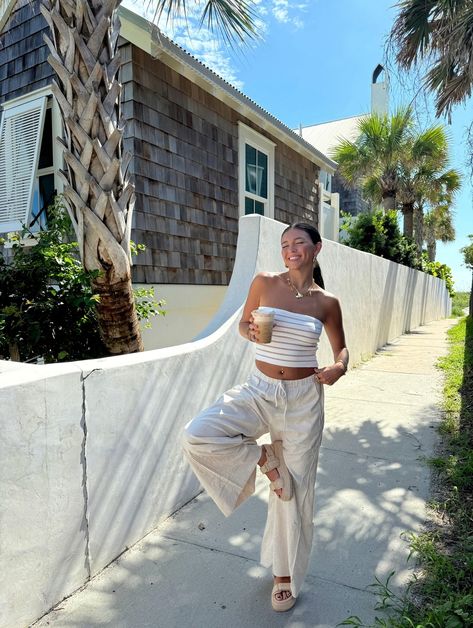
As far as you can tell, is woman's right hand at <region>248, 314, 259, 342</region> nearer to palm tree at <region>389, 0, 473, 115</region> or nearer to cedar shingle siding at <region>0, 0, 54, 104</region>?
cedar shingle siding at <region>0, 0, 54, 104</region>

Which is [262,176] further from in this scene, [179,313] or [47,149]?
[47,149]

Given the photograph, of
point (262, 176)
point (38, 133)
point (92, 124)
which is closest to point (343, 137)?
point (262, 176)

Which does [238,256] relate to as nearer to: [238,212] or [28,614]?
[28,614]

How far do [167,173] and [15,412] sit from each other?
17.4ft

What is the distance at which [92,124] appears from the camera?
356cm

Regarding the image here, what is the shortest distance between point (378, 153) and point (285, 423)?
16.5 meters

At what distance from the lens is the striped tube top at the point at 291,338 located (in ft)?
7.24

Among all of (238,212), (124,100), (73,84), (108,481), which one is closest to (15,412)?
(108,481)

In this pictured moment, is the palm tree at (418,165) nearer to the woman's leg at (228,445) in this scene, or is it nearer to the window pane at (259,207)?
the window pane at (259,207)

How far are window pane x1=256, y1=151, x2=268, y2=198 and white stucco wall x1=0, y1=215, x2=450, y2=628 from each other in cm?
567

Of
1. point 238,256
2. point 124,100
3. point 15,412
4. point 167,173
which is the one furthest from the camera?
point 167,173

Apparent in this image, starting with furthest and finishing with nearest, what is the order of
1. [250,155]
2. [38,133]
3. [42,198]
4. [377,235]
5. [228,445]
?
[377,235] < [250,155] < [42,198] < [38,133] < [228,445]

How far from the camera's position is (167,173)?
6672 mm

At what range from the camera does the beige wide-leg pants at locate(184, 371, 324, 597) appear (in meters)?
2.10
